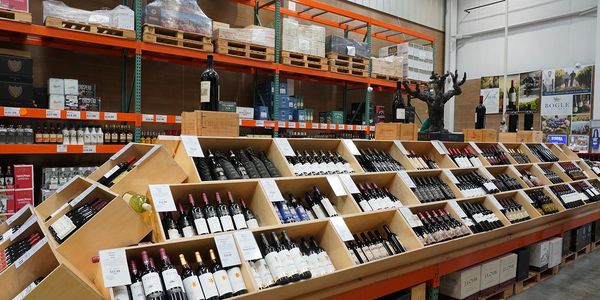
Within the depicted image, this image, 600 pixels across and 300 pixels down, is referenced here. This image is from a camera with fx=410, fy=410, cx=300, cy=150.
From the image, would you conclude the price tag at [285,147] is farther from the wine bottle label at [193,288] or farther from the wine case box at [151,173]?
the wine bottle label at [193,288]

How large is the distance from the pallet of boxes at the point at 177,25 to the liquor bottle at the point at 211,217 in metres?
2.92

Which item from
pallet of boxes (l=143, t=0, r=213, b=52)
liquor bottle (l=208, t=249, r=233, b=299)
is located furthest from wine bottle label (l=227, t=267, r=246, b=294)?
pallet of boxes (l=143, t=0, r=213, b=52)

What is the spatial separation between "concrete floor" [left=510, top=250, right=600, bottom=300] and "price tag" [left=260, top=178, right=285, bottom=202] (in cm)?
270

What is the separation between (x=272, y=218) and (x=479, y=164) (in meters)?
2.66

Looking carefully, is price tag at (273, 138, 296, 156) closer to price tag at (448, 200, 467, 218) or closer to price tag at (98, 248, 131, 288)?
price tag at (98, 248, 131, 288)

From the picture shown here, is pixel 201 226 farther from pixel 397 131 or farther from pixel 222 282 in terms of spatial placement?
pixel 397 131

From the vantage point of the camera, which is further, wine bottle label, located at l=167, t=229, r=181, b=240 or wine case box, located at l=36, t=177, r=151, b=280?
wine bottle label, located at l=167, t=229, r=181, b=240

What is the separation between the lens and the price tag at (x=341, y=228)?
2.51 metres

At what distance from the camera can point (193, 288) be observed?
1.85 meters

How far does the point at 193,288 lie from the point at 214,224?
0.43 metres

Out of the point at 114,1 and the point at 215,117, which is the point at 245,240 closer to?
the point at 215,117

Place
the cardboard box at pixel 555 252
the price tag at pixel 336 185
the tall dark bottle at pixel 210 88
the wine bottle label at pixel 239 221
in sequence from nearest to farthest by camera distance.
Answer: the wine bottle label at pixel 239 221, the tall dark bottle at pixel 210 88, the price tag at pixel 336 185, the cardboard box at pixel 555 252

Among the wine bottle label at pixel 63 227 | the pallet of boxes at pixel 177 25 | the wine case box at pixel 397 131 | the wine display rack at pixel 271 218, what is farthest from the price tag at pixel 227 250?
the pallet of boxes at pixel 177 25

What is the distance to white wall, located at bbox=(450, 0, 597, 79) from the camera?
315 inches
